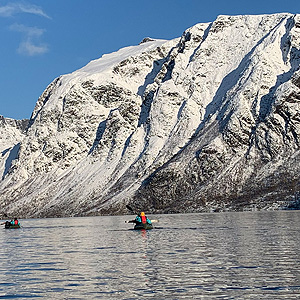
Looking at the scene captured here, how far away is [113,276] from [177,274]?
375 centimetres

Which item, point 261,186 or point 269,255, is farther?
point 261,186

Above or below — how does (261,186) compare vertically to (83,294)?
above

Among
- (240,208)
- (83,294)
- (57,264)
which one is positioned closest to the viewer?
(83,294)

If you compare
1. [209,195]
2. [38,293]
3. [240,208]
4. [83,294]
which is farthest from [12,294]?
[209,195]

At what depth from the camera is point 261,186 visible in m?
191

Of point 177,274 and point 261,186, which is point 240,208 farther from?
point 177,274

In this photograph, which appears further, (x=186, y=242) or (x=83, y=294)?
(x=186, y=242)

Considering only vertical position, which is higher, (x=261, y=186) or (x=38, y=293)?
(x=261, y=186)

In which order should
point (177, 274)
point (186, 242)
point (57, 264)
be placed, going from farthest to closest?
point (186, 242) → point (57, 264) → point (177, 274)

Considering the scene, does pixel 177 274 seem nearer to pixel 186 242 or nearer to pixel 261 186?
pixel 186 242

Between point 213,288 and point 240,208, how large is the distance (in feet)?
511

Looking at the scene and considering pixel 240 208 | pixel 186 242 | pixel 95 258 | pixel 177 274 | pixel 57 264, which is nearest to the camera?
pixel 177 274

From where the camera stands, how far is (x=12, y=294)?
93.0 feet

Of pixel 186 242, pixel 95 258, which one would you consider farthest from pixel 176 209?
pixel 95 258
